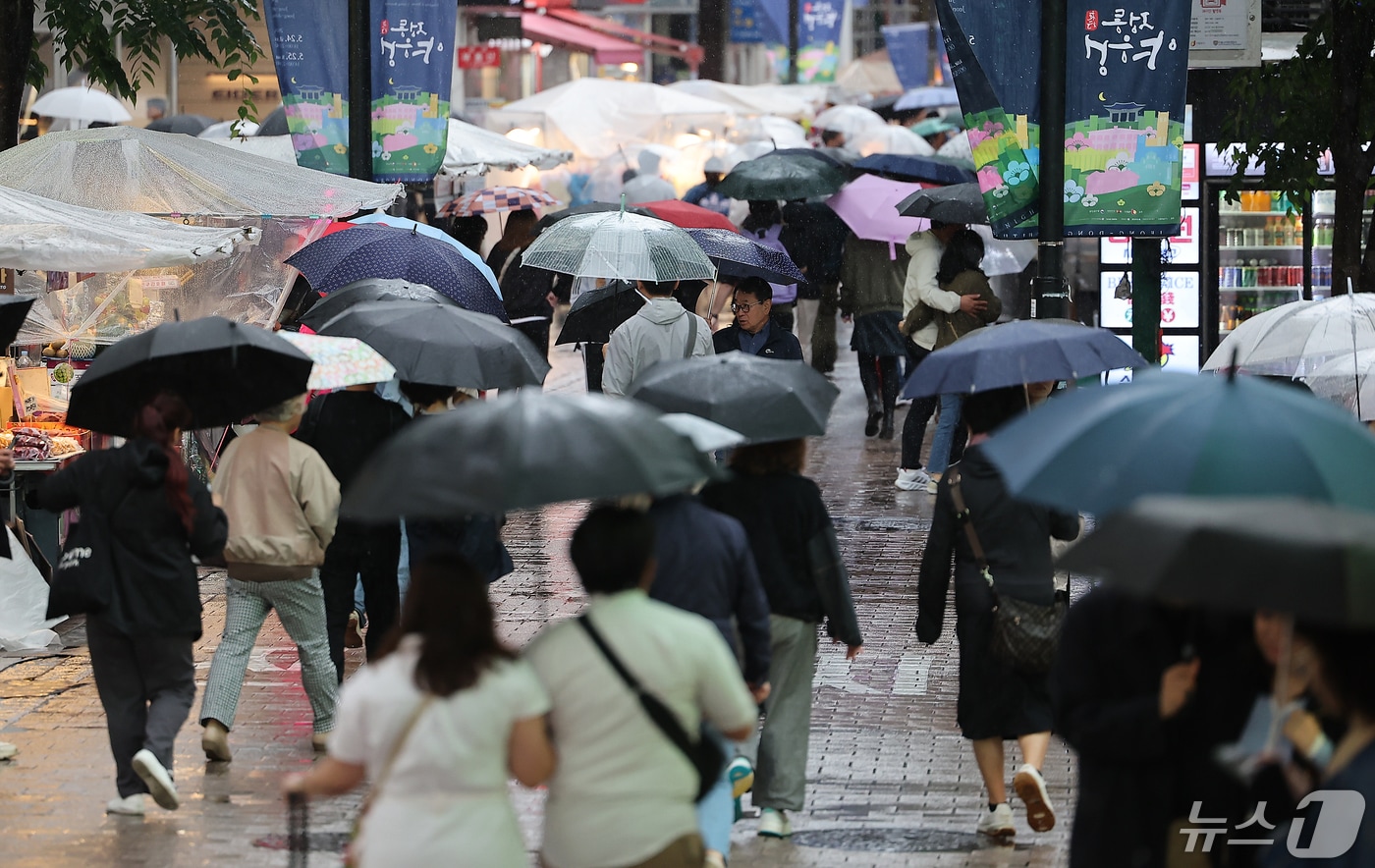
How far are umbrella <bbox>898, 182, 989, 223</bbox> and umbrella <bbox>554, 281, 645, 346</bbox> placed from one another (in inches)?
113

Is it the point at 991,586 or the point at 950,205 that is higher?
the point at 950,205

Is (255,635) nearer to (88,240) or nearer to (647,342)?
(88,240)

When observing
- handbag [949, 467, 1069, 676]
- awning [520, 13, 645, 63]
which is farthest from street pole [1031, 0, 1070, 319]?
awning [520, 13, 645, 63]

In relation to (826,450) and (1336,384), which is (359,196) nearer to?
(1336,384)

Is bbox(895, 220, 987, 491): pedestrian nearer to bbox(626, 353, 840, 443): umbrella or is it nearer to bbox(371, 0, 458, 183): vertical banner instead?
bbox(371, 0, 458, 183): vertical banner

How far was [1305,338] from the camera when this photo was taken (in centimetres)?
869

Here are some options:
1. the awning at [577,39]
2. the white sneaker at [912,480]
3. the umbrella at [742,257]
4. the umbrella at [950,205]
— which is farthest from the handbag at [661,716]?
the awning at [577,39]

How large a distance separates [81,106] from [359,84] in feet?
43.5

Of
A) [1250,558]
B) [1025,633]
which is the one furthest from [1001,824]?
[1250,558]

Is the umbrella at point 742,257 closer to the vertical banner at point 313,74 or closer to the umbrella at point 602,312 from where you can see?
the umbrella at point 602,312

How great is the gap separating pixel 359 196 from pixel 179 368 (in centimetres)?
396

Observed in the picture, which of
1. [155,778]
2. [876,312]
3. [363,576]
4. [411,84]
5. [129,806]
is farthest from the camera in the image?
[876,312]

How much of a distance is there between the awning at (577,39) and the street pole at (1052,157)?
3312 centimetres

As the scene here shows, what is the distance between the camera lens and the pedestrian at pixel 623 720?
4195 mm
